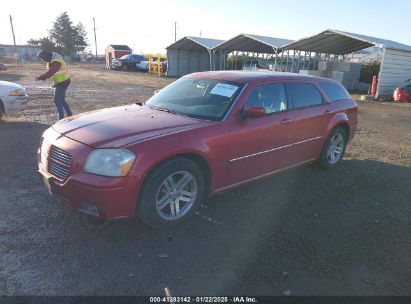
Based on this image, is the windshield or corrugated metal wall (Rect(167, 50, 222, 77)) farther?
corrugated metal wall (Rect(167, 50, 222, 77))

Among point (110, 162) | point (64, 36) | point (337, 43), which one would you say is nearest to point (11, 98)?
A: point (110, 162)

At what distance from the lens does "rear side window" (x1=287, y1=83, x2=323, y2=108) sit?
5348mm

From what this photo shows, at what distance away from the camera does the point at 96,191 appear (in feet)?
11.3

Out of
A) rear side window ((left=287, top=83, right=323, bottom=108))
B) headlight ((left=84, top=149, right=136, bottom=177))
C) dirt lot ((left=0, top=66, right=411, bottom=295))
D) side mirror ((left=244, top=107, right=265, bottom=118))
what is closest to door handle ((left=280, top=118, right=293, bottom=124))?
rear side window ((left=287, top=83, right=323, bottom=108))

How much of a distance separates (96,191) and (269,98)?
2.65 meters

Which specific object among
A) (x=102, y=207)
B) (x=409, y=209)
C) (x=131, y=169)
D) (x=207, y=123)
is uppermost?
(x=207, y=123)

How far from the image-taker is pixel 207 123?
423cm

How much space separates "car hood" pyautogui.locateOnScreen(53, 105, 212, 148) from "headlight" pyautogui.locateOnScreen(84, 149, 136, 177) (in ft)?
0.26

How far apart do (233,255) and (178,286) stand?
709 millimetres

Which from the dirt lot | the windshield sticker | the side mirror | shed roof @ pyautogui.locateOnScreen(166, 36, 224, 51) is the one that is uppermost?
shed roof @ pyautogui.locateOnScreen(166, 36, 224, 51)

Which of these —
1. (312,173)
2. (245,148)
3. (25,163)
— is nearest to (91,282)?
(245,148)

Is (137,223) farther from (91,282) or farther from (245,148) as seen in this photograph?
(245,148)

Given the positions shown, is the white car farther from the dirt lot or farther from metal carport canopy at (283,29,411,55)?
metal carport canopy at (283,29,411,55)

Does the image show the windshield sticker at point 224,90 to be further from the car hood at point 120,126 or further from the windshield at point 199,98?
the car hood at point 120,126
